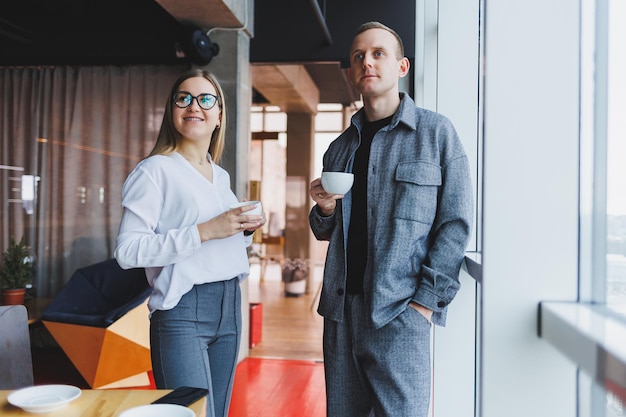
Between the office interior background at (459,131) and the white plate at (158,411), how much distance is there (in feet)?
2.10

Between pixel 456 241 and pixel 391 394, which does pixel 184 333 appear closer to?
pixel 391 394

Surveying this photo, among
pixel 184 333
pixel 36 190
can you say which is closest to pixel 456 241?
pixel 184 333

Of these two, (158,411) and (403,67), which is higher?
(403,67)

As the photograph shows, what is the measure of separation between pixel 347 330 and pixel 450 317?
0.86 meters

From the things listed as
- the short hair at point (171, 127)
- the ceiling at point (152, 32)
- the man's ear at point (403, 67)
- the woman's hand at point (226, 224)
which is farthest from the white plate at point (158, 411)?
the ceiling at point (152, 32)

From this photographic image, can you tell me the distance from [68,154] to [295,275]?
8.42 ft

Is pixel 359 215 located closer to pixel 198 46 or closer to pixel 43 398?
pixel 43 398

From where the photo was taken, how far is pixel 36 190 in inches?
224

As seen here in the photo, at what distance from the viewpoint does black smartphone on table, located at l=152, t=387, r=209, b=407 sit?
4.54ft

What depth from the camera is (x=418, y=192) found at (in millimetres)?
1848

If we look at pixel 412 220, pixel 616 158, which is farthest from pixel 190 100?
pixel 616 158

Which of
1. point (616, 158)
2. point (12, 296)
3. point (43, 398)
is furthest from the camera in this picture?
point (12, 296)

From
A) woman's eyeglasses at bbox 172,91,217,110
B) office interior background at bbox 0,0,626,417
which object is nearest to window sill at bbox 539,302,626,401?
office interior background at bbox 0,0,626,417

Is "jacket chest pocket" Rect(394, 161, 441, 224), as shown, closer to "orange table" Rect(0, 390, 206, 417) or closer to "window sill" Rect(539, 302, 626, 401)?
"window sill" Rect(539, 302, 626, 401)
